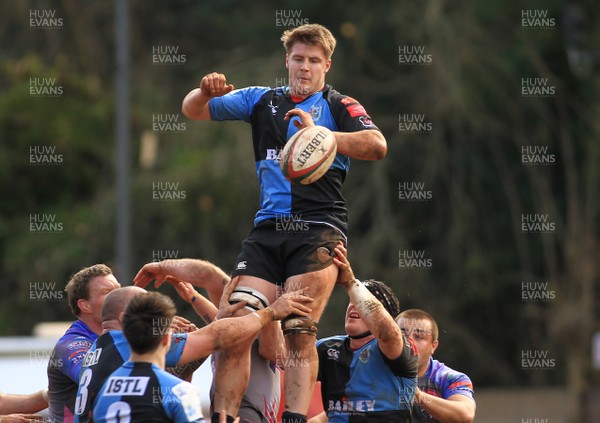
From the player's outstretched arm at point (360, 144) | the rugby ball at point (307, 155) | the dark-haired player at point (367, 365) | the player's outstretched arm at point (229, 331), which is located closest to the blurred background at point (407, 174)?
the dark-haired player at point (367, 365)

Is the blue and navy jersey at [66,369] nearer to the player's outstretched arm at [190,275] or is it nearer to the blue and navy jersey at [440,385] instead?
the player's outstretched arm at [190,275]

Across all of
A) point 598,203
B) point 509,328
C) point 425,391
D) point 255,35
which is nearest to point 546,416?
point 509,328

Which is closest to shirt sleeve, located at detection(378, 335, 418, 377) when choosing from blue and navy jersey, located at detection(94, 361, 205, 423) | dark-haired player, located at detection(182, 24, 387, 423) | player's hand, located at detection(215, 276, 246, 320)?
dark-haired player, located at detection(182, 24, 387, 423)

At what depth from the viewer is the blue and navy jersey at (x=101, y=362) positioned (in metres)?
6.67

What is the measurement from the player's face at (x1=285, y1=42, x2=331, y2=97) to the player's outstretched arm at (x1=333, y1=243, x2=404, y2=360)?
1.09m

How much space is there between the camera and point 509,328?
25062mm

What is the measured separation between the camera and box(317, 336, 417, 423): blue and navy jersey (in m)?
7.28

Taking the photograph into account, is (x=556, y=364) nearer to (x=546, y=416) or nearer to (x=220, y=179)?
(x=546, y=416)

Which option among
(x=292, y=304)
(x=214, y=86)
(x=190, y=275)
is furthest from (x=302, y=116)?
(x=190, y=275)

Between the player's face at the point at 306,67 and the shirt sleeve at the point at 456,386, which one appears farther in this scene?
the shirt sleeve at the point at 456,386

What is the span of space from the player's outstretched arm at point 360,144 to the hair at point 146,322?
1632mm

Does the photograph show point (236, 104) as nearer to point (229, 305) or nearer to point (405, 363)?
point (229, 305)

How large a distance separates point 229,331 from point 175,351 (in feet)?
1.16

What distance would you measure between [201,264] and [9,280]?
16.7 m
